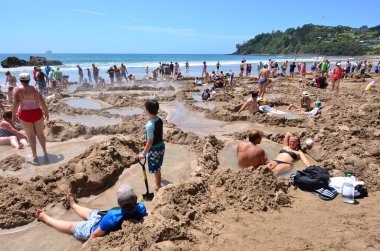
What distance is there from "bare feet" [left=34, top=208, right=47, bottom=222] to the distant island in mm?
95053

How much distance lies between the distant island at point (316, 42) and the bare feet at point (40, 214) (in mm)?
95053

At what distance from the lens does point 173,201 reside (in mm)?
3766

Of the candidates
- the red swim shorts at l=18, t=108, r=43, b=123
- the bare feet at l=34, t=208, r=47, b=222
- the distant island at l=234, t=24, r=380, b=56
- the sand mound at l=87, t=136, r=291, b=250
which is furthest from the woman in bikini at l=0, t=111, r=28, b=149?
the distant island at l=234, t=24, r=380, b=56

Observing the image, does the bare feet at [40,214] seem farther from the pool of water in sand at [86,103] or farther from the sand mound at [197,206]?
the pool of water in sand at [86,103]

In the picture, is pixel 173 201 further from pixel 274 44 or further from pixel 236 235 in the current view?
pixel 274 44

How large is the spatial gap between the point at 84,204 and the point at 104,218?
1.46 m

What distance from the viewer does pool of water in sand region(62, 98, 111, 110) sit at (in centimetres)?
1280

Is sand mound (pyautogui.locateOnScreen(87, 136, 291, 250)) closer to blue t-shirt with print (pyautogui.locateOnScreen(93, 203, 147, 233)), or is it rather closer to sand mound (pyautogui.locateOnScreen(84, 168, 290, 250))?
sand mound (pyautogui.locateOnScreen(84, 168, 290, 250))

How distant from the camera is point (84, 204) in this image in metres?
4.52

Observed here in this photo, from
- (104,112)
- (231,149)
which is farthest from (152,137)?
(104,112)

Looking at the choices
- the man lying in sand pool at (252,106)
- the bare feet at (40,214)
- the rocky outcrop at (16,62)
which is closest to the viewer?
the bare feet at (40,214)

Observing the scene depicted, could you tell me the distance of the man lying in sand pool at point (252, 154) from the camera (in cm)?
538

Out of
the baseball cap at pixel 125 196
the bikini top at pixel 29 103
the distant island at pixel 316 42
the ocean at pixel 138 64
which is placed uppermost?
the distant island at pixel 316 42

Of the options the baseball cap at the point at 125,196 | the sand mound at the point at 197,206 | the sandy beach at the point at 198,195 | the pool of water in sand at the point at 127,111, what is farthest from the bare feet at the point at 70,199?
the pool of water in sand at the point at 127,111
